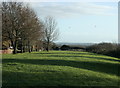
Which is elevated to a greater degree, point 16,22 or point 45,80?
point 16,22

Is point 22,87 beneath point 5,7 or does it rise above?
beneath

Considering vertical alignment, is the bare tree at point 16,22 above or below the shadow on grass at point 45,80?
above

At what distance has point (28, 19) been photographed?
4806 cm

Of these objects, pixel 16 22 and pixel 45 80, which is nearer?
pixel 45 80

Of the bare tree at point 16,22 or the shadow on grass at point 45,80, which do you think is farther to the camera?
the bare tree at point 16,22

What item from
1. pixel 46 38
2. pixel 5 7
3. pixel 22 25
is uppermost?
pixel 5 7

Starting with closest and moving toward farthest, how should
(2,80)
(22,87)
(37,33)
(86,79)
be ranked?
(22,87), (2,80), (86,79), (37,33)

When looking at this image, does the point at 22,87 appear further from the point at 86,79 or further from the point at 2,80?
the point at 86,79

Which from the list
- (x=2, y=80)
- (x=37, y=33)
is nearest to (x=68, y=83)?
(x=2, y=80)

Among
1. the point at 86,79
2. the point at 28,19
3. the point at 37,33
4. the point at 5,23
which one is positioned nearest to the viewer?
the point at 86,79

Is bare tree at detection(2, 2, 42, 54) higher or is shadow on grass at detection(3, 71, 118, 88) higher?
bare tree at detection(2, 2, 42, 54)

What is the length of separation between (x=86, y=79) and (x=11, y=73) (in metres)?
4.11

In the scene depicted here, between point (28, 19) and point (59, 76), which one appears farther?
point (28, 19)

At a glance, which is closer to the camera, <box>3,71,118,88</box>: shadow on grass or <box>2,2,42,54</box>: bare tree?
<box>3,71,118,88</box>: shadow on grass
